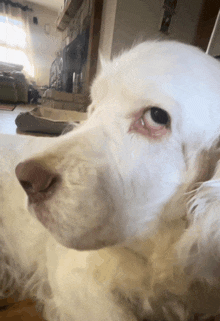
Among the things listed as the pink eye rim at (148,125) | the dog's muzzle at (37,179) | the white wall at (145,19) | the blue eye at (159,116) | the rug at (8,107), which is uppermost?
the white wall at (145,19)

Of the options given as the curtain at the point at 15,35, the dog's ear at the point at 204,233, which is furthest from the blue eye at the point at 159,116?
the curtain at the point at 15,35

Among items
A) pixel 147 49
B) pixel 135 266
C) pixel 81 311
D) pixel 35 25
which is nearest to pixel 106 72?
pixel 147 49

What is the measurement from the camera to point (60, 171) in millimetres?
306

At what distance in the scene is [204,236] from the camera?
1.06 ft

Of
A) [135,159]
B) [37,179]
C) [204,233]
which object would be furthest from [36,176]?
[204,233]

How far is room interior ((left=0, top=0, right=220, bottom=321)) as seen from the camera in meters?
1.68

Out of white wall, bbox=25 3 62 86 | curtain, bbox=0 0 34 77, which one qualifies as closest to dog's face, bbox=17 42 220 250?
white wall, bbox=25 3 62 86

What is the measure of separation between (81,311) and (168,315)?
18cm

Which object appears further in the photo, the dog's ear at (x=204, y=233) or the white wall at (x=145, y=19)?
the white wall at (x=145, y=19)

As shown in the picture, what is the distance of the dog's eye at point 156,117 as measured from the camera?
0.36 meters

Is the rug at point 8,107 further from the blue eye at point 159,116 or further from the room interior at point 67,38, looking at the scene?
the blue eye at point 159,116

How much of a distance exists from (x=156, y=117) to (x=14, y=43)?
269 cm

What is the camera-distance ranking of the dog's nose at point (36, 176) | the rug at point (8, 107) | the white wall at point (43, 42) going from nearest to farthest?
the dog's nose at point (36, 176)
the white wall at point (43, 42)
the rug at point (8, 107)

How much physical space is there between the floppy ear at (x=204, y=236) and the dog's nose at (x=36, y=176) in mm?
238
